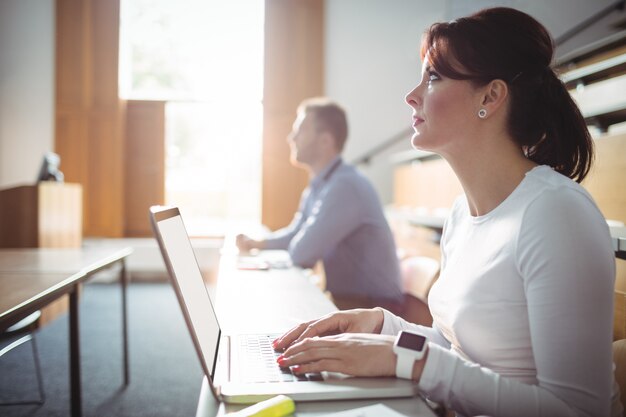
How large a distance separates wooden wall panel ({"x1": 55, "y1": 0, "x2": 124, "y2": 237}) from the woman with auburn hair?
16.9ft

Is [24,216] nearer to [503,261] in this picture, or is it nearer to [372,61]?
[503,261]

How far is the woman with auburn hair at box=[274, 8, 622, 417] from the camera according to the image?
70 cm

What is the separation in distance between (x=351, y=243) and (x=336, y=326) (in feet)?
4.45

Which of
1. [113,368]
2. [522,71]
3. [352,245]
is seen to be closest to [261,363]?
[522,71]

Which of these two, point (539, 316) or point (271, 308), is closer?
point (539, 316)

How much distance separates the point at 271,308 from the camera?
1.32 metres

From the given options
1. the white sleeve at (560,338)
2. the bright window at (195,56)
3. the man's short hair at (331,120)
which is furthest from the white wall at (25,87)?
the white sleeve at (560,338)

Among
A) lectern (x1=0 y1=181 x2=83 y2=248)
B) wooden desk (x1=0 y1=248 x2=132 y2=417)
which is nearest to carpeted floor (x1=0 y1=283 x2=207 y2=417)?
wooden desk (x1=0 y1=248 x2=132 y2=417)

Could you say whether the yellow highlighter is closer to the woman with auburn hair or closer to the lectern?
the woman with auburn hair

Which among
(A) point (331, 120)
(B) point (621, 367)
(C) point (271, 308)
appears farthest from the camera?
(A) point (331, 120)

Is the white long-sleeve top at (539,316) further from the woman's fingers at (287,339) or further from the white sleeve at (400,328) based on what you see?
the woman's fingers at (287,339)

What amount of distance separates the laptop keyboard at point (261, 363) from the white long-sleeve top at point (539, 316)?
21cm

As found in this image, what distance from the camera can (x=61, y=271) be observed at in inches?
72.4

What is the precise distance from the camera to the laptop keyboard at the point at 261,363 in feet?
2.55
